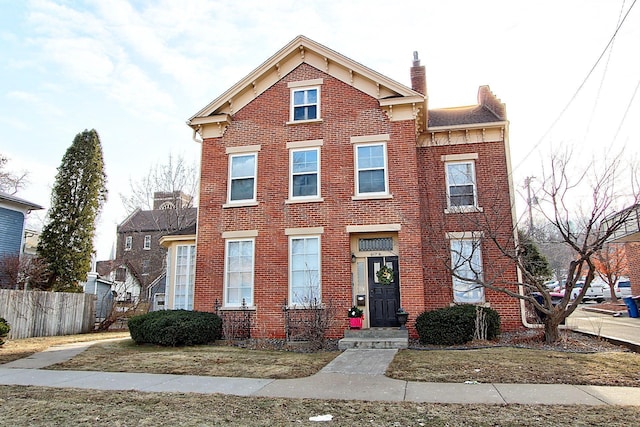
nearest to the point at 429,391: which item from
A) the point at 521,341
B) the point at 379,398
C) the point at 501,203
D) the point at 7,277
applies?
the point at 379,398

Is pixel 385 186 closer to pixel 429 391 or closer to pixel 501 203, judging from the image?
pixel 501 203

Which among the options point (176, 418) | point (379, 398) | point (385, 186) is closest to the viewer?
point (176, 418)

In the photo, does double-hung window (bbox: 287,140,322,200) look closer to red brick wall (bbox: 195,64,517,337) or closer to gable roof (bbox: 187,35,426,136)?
red brick wall (bbox: 195,64,517,337)

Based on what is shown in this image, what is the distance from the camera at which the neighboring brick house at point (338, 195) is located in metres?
14.1

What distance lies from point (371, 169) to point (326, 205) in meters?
1.87

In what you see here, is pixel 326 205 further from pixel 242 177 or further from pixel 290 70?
pixel 290 70

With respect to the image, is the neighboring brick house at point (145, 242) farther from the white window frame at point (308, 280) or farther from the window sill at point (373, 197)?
the window sill at point (373, 197)

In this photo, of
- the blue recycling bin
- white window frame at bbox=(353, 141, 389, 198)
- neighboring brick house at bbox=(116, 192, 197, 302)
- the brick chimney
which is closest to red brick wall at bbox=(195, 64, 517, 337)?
white window frame at bbox=(353, 141, 389, 198)

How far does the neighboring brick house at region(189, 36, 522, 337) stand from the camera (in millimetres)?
14055

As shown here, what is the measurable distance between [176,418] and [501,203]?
12.7 meters

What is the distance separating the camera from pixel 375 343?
12.2m

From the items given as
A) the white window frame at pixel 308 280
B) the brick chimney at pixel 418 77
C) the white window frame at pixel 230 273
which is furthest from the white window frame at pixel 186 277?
the brick chimney at pixel 418 77

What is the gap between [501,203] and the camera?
15.1m

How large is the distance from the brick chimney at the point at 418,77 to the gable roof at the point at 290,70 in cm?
278
